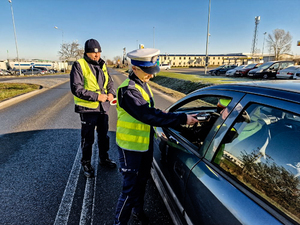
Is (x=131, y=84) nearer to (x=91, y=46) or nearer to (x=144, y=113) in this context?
(x=144, y=113)

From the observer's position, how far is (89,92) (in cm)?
287

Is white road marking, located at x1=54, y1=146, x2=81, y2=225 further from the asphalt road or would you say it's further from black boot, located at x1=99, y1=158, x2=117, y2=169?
black boot, located at x1=99, y1=158, x2=117, y2=169

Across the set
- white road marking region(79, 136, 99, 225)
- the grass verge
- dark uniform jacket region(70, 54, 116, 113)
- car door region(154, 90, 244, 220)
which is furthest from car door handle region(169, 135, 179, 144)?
the grass verge

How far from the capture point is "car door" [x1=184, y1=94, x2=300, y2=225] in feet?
3.48

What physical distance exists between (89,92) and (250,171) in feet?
7.46

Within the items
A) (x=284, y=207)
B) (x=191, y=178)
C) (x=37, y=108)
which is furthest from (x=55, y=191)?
(x=37, y=108)

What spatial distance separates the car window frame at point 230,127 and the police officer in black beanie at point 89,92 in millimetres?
1960

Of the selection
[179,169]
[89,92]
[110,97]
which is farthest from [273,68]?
[179,169]

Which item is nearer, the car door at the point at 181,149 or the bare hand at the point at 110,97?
the car door at the point at 181,149

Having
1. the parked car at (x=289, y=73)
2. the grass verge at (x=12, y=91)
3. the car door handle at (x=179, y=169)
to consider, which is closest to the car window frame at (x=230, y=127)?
the car door handle at (x=179, y=169)

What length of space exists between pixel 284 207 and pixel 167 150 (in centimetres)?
116

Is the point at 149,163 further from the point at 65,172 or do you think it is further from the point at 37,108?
the point at 37,108

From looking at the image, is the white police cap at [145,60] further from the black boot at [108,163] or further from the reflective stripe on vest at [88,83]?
the black boot at [108,163]

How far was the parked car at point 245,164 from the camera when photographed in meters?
1.08
